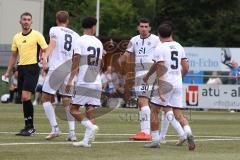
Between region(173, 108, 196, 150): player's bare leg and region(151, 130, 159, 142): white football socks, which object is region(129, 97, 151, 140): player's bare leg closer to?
region(151, 130, 159, 142): white football socks

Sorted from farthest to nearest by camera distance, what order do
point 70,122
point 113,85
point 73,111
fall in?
point 113,85, point 70,122, point 73,111

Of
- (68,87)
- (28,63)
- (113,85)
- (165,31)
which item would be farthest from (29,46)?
(113,85)

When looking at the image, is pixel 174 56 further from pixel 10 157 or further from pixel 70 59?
pixel 10 157

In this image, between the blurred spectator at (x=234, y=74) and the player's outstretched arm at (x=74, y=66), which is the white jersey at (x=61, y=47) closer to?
the player's outstretched arm at (x=74, y=66)

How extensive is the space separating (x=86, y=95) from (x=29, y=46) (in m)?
2.68

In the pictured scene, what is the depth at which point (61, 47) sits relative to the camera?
51.8 feet

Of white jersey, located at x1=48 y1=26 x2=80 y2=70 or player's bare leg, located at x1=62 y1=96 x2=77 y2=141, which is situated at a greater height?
white jersey, located at x1=48 y1=26 x2=80 y2=70

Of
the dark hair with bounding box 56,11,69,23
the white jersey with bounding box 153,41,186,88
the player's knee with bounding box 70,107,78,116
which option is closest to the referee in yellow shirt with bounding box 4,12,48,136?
the dark hair with bounding box 56,11,69,23

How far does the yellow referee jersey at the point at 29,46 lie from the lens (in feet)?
54.5

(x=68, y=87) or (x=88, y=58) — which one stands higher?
(x=88, y=58)

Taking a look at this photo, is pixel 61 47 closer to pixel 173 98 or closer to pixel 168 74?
pixel 168 74

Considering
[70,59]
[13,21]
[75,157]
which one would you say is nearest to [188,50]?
[13,21]

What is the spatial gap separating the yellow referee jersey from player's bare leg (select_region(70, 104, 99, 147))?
8.04 ft

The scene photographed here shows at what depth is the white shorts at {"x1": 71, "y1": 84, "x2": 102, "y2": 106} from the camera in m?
14.3
